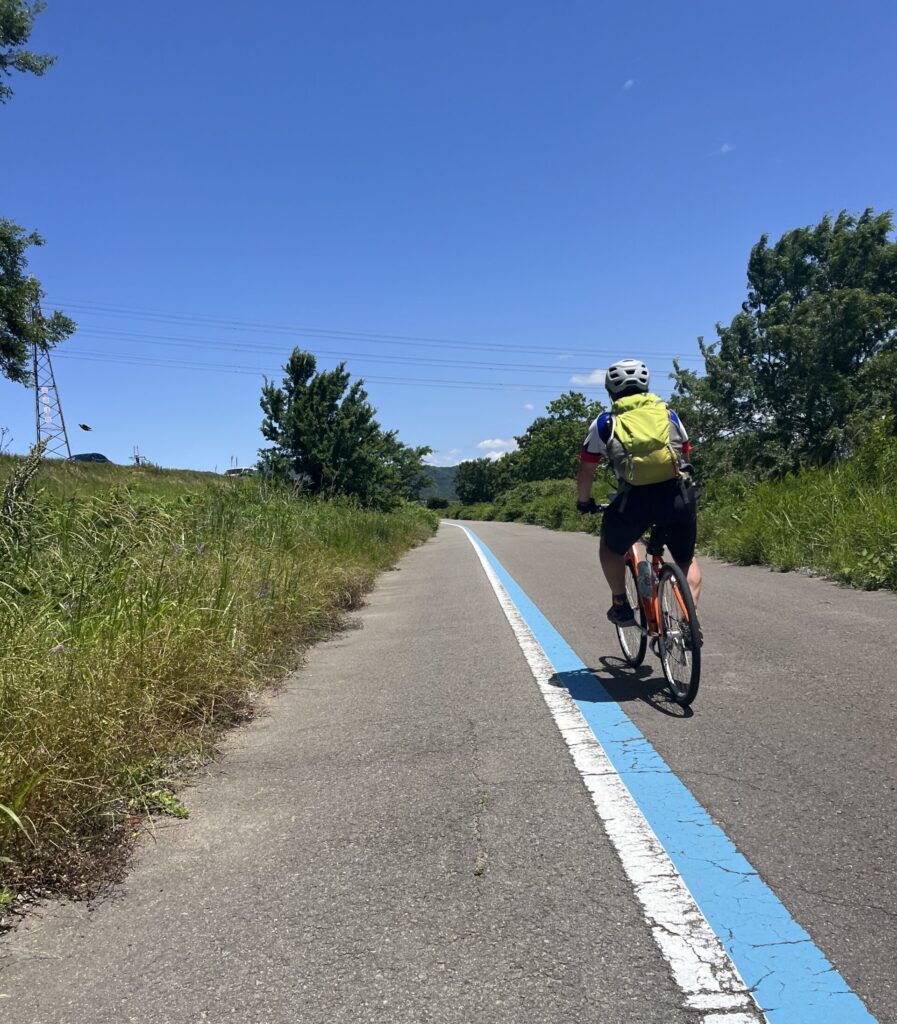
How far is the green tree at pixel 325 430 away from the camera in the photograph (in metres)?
21.5

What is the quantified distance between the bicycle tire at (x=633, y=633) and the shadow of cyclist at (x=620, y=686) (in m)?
0.08

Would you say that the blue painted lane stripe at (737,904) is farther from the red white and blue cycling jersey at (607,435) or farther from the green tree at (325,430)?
the green tree at (325,430)

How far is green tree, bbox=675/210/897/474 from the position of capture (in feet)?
64.9

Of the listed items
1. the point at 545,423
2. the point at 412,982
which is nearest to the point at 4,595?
the point at 412,982

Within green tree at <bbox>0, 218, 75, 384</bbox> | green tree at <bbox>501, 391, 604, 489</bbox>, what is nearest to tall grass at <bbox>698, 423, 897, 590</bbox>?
green tree at <bbox>0, 218, 75, 384</bbox>

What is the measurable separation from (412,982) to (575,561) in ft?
38.7

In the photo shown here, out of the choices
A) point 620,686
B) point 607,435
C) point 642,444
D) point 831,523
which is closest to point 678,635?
point 620,686

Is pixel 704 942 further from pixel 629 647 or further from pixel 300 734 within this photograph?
pixel 629 647

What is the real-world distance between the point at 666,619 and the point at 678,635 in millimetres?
185

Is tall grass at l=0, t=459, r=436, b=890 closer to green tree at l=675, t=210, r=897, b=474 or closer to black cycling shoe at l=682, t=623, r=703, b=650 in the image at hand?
black cycling shoe at l=682, t=623, r=703, b=650

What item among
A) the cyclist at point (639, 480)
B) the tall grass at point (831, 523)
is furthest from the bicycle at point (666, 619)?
the tall grass at point (831, 523)

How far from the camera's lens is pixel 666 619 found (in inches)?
161

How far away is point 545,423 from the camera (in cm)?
9012

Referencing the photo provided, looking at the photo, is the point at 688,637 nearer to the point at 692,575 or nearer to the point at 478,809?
the point at 692,575
